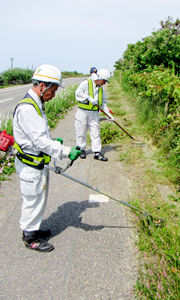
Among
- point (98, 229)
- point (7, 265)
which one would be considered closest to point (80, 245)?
point (98, 229)

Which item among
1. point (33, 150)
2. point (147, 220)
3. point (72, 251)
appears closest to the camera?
point (33, 150)

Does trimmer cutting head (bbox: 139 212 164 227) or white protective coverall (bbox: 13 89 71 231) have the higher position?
white protective coverall (bbox: 13 89 71 231)

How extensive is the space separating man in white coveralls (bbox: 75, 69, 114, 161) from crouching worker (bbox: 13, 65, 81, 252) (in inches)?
108

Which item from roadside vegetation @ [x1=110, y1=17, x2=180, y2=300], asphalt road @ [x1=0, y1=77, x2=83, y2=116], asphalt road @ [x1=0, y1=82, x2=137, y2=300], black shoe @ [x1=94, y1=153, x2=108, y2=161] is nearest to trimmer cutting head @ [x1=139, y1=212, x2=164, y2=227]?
roadside vegetation @ [x1=110, y1=17, x2=180, y2=300]

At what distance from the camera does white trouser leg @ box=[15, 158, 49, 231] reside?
2598 mm

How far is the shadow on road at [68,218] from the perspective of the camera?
3.26m

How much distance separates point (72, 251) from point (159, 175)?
2422 mm

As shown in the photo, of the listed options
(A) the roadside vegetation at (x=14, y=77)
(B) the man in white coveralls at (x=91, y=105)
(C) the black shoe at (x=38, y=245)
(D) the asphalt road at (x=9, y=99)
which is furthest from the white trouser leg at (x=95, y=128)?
(A) the roadside vegetation at (x=14, y=77)

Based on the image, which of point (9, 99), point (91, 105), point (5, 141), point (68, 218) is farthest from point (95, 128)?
point (9, 99)

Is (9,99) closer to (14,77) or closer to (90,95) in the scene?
(90,95)

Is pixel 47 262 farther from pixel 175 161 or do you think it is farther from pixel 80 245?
pixel 175 161

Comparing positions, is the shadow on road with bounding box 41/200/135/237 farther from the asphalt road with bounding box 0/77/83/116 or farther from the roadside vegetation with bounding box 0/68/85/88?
the roadside vegetation with bounding box 0/68/85/88

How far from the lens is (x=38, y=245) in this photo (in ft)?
9.24

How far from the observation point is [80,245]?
2912 mm
